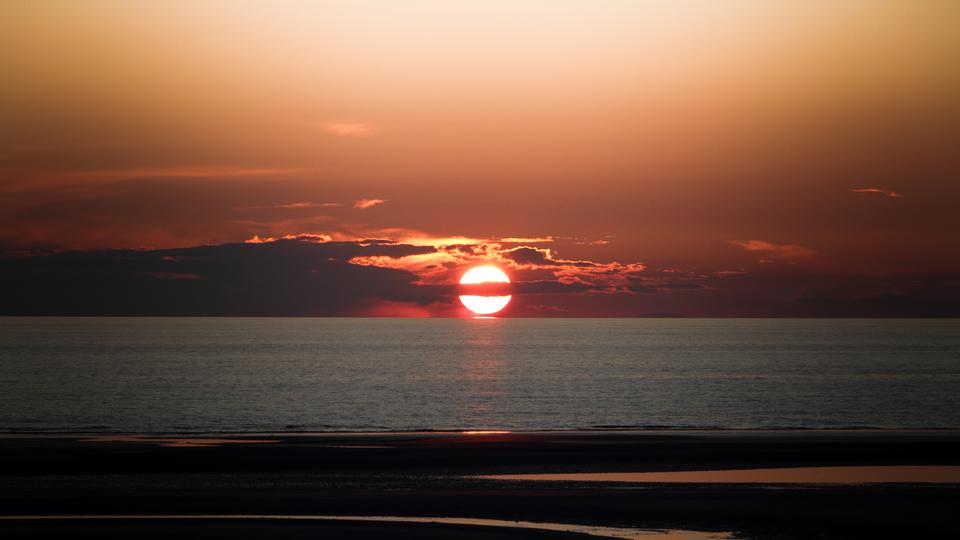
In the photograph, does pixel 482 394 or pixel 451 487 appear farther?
pixel 482 394

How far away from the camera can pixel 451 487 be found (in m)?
32.5

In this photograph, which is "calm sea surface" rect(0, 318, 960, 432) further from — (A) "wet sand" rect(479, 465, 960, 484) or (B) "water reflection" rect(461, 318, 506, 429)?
(A) "wet sand" rect(479, 465, 960, 484)

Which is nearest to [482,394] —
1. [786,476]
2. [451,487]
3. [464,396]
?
[464,396]

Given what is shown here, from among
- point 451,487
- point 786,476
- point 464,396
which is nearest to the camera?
point 451,487

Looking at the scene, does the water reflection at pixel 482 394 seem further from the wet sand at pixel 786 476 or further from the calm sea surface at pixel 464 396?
the wet sand at pixel 786 476

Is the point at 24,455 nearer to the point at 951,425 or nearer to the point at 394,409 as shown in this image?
the point at 394,409

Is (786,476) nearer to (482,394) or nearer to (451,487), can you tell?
(451,487)

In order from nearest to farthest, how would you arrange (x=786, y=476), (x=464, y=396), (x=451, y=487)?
1. (x=451, y=487)
2. (x=786, y=476)
3. (x=464, y=396)

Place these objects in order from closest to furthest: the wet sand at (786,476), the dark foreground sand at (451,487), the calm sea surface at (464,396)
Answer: the dark foreground sand at (451,487)
the wet sand at (786,476)
the calm sea surface at (464,396)

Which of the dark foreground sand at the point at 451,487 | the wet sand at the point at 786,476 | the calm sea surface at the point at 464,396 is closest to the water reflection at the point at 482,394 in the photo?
the calm sea surface at the point at 464,396

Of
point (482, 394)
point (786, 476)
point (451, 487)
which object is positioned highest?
point (482, 394)

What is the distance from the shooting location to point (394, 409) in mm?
78062

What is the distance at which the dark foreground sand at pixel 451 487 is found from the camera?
26.1 meters

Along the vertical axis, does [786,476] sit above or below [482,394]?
below
